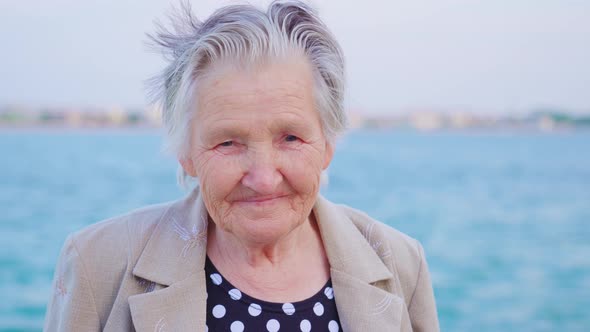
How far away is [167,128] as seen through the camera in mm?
1928

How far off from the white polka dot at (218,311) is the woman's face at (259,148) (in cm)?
22

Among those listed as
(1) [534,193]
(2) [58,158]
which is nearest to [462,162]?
(1) [534,193]

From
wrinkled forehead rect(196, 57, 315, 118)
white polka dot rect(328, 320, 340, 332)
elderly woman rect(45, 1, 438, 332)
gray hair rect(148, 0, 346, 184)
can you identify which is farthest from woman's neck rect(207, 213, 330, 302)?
wrinkled forehead rect(196, 57, 315, 118)

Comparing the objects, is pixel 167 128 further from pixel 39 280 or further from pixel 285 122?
pixel 39 280

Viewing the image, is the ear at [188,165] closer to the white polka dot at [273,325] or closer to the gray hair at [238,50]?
the gray hair at [238,50]

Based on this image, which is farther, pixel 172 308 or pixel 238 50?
pixel 172 308

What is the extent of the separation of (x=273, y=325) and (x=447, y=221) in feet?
60.3

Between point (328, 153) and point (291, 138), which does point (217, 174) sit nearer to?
point (291, 138)

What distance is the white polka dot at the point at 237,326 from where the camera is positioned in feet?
6.14

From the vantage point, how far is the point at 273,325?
1.90 m

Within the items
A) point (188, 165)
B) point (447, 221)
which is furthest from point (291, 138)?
point (447, 221)

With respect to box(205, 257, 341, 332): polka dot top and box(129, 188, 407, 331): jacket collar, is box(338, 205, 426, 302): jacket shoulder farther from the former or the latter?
box(205, 257, 341, 332): polka dot top

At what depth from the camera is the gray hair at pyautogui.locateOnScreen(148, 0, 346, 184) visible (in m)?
1.74

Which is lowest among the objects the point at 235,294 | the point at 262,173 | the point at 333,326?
the point at 333,326
